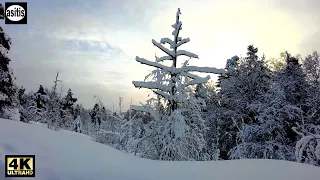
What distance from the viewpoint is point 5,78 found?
1475 centimetres

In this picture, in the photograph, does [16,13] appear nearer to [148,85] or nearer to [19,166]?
[19,166]

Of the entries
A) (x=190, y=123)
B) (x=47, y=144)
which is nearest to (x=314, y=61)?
(x=190, y=123)

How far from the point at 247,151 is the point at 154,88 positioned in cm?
1168

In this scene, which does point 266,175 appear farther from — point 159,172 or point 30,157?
point 30,157

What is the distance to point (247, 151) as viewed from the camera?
20391 millimetres

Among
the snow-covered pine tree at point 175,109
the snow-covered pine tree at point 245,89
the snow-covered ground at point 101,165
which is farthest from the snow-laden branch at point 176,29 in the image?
the snow-covered pine tree at point 245,89

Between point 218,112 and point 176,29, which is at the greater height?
point 176,29

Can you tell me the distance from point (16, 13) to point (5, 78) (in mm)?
10495

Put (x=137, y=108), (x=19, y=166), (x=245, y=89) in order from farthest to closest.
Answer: (x=245, y=89)
(x=137, y=108)
(x=19, y=166)

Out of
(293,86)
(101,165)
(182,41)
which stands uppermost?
(182,41)

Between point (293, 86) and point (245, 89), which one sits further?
point (245, 89)

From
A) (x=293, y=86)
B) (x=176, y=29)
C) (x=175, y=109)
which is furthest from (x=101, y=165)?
(x=293, y=86)

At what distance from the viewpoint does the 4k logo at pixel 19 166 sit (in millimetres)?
3318

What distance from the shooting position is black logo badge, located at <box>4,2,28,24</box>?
5.55m
